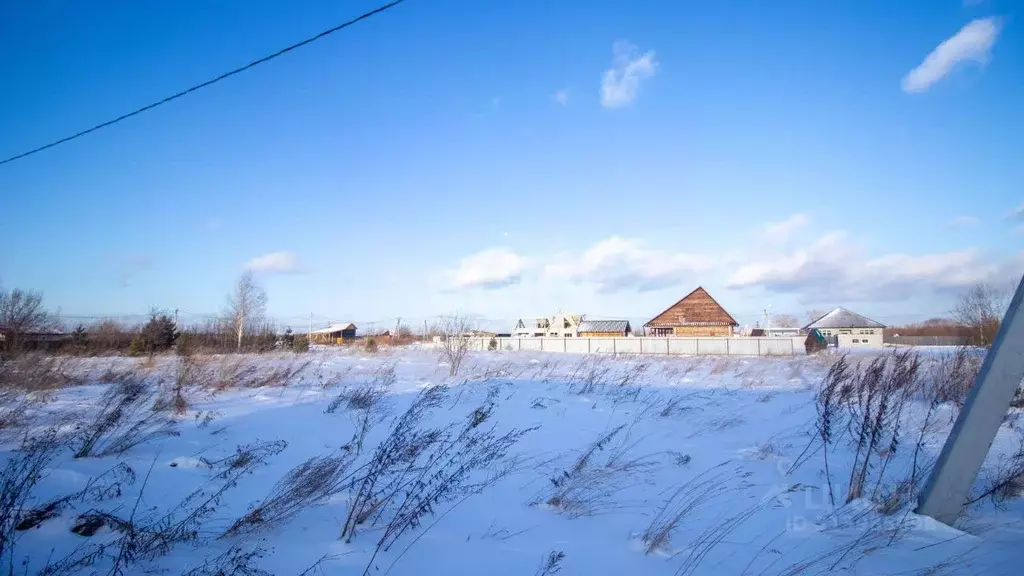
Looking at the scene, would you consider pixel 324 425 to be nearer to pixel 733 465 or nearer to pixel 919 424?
pixel 733 465

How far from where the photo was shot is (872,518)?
329 cm

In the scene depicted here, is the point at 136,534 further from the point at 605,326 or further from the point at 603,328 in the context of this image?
the point at 605,326

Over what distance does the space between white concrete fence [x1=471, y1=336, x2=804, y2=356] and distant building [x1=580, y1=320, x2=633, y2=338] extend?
18.6 m

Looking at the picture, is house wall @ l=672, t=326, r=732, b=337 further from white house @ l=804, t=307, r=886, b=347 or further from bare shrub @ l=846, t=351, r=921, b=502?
bare shrub @ l=846, t=351, r=921, b=502

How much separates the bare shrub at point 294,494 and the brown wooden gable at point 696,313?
4310 cm

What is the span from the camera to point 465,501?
11.1 feet

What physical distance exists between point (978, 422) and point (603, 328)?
52110 millimetres

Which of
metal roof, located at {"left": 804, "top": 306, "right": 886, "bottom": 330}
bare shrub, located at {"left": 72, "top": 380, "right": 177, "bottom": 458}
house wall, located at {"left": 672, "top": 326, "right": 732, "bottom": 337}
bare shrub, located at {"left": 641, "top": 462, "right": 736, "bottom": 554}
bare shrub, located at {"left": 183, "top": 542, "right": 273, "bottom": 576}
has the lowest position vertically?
bare shrub, located at {"left": 641, "top": 462, "right": 736, "bottom": 554}

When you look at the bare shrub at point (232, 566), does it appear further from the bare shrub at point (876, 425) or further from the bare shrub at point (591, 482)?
the bare shrub at point (876, 425)

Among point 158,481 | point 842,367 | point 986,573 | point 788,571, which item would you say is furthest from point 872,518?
point 158,481

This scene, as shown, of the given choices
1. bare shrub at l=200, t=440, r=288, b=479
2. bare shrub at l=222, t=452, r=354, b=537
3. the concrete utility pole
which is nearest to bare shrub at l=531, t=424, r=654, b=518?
bare shrub at l=222, t=452, r=354, b=537

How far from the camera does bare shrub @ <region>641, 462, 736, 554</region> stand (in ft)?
9.48

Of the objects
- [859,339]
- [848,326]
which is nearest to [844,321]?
[848,326]

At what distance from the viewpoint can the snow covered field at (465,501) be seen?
2.50 m
